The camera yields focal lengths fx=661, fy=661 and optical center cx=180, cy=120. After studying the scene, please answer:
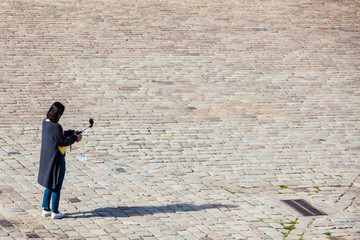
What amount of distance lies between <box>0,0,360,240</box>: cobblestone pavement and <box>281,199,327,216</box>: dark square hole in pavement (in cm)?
14

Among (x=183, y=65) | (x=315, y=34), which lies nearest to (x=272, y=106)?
(x=183, y=65)

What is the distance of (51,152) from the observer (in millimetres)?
8062

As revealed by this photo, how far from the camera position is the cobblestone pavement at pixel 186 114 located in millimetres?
8781

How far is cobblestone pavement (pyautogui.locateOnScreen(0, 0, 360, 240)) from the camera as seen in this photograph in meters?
8.78

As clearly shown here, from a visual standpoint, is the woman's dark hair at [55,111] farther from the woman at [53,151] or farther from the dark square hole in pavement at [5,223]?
the dark square hole in pavement at [5,223]

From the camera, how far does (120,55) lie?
16.0m

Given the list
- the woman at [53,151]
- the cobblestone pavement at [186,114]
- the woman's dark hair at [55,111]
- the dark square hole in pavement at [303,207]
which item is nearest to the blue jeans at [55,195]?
the woman at [53,151]

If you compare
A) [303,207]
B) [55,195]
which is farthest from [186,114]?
[55,195]

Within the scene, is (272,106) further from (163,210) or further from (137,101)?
(163,210)

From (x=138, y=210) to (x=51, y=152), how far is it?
4.86ft

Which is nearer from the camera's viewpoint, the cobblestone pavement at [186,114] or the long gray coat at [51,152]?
the long gray coat at [51,152]

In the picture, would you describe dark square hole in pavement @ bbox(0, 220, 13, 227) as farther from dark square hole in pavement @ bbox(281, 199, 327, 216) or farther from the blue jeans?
dark square hole in pavement @ bbox(281, 199, 327, 216)

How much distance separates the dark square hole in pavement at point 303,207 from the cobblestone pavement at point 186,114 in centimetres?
14

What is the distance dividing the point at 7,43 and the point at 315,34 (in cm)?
838
